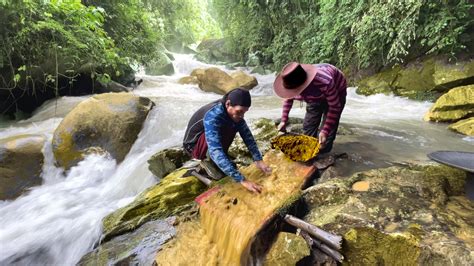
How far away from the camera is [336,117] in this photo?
3127 mm

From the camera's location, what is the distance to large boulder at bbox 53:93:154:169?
5512mm

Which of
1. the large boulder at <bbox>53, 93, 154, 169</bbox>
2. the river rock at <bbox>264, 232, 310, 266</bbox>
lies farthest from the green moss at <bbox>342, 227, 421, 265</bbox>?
the large boulder at <bbox>53, 93, 154, 169</bbox>

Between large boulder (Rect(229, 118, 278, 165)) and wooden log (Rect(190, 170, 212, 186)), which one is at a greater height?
large boulder (Rect(229, 118, 278, 165))

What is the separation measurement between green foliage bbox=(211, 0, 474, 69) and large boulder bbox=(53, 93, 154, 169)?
635cm

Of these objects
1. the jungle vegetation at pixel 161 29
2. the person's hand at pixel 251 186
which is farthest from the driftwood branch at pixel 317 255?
the jungle vegetation at pixel 161 29

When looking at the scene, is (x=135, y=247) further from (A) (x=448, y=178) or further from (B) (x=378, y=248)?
(A) (x=448, y=178)

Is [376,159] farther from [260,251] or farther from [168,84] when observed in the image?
[168,84]

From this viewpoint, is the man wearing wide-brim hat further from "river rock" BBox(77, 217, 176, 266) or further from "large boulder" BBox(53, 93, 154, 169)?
"large boulder" BBox(53, 93, 154, 169)

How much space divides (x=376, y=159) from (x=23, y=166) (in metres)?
5.27

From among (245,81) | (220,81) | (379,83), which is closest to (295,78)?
(379,83)

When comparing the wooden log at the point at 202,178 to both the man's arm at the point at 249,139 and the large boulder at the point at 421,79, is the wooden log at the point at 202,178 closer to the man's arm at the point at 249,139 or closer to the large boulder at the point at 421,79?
the man's arm at the point at 249,139

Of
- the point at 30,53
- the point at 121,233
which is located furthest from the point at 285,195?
the point at 30,53

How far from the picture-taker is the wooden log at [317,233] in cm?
216

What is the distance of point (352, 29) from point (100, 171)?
7.48 meters
